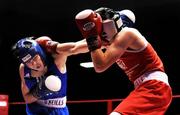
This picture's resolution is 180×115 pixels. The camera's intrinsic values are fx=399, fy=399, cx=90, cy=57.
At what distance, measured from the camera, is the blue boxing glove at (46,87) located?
7.40 ft

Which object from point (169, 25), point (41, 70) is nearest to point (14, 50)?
point (41, 70)

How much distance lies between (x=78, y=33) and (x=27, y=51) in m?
3.98

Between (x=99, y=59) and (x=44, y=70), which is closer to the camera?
(x=99, y=59)

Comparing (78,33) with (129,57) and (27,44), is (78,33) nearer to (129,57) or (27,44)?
(27,44)

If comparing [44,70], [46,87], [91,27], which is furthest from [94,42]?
[44,70]

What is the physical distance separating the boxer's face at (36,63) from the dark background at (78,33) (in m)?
3.27

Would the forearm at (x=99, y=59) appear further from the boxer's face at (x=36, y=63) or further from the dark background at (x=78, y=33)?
the dark background at (x=78, y=33)

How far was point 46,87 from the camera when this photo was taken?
2297mm

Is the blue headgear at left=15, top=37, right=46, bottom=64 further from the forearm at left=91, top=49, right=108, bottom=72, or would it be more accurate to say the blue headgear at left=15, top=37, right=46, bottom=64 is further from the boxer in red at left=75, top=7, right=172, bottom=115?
the forearm at left=91, top=49, right=108, bottom=72

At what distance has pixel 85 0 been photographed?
18.6 feet

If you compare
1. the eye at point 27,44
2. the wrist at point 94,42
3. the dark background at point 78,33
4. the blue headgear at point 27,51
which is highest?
the wrist at point 94,42

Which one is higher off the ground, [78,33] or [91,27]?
[91,27]

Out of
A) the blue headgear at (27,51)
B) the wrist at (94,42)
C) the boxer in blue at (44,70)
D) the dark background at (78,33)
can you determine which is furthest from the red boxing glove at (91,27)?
the dark background at (78,33)

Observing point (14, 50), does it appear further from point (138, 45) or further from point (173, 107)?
point (173, 107)
